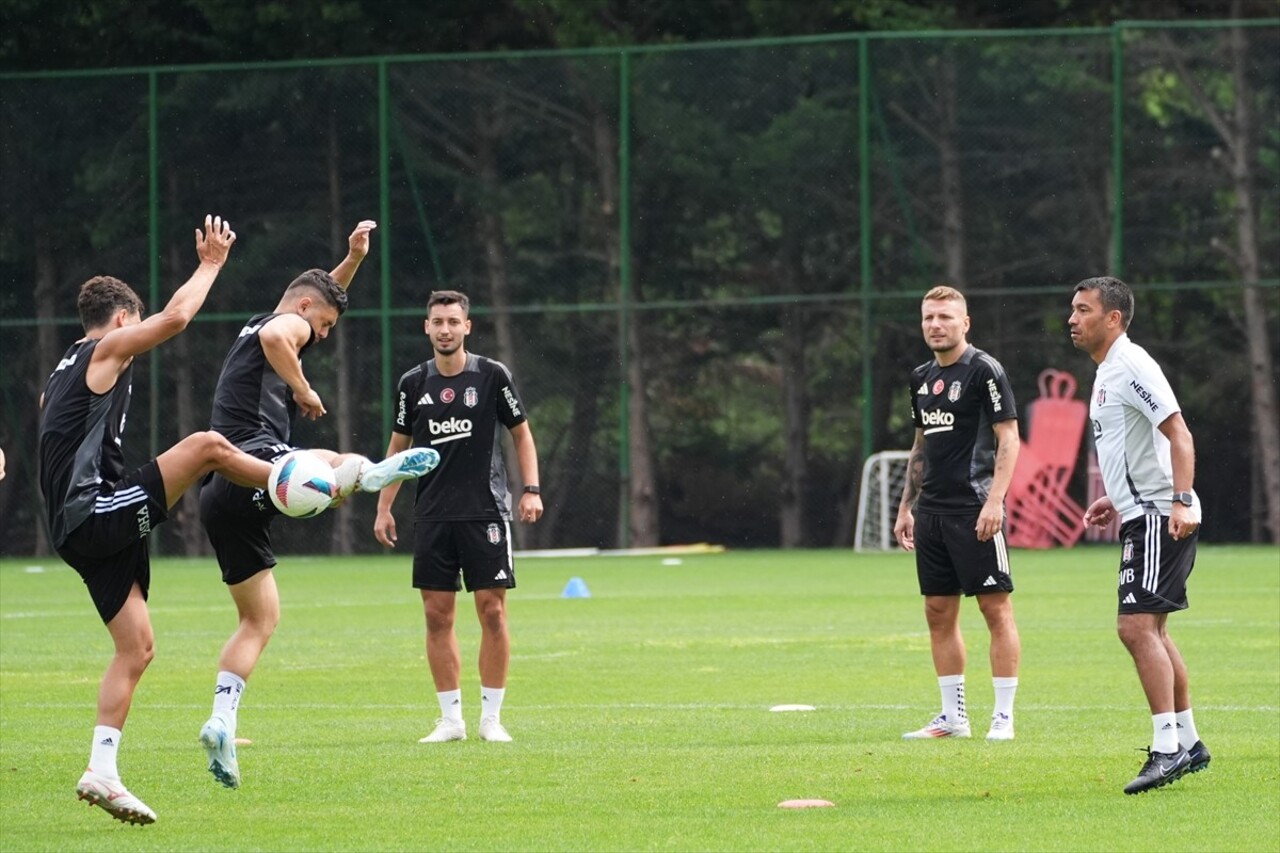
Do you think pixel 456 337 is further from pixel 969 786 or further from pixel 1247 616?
pixel 1247 616

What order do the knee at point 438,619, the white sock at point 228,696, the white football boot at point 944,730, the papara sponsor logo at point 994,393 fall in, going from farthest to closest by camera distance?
1. the knee at point 438,619
2. the papara sponsor logo at point 994,393
3. the white football boot at point 944,730
4. the white sock at point 228,696

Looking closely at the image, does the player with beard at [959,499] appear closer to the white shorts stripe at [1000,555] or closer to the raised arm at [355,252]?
the white shorts stripe at [1000,555]

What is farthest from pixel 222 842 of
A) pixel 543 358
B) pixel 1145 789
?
pixel 543 358

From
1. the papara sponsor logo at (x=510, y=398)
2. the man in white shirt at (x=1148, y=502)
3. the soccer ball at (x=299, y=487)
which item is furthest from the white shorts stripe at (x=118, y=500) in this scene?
the man in white shirt at (x=1148, y=502)

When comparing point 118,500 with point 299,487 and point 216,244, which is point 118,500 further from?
point 216,244

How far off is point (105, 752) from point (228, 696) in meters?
0.91

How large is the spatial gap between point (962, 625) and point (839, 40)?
46.3 ft

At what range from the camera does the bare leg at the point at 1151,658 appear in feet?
29.6

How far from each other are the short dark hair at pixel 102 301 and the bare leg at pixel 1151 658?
13.9 ft

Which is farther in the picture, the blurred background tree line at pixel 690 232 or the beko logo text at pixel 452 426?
the blurred background tree line at pixel 690 232

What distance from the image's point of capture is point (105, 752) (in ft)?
27.4

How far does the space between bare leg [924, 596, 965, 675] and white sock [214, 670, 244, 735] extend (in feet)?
11.5

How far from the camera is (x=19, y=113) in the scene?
31016mm

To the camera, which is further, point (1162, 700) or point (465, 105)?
point (465, 105)
